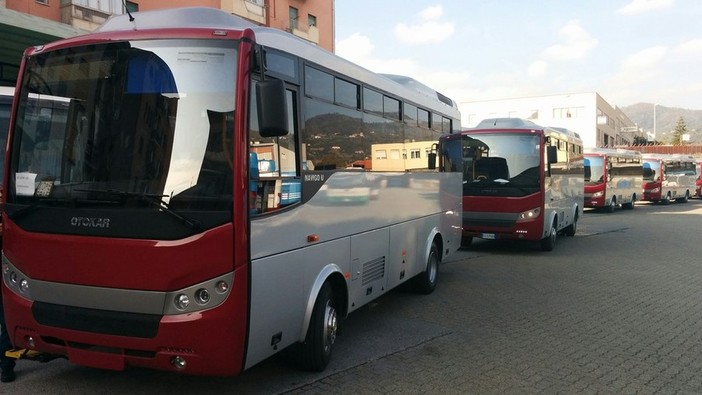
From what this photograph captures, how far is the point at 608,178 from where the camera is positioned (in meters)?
27.2

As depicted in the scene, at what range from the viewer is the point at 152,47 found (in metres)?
4.11

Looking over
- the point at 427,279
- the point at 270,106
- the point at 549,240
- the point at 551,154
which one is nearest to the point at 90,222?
the point at 270,106

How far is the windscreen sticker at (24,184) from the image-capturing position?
14.5 feet

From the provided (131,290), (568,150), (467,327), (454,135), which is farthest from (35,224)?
(568,150)

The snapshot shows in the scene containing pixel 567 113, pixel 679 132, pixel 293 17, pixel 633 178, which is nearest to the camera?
pixel 633 178

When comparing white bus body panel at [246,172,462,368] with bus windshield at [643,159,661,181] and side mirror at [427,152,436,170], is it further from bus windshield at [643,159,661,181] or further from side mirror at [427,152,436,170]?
bus windshield at [643,159,661,181]

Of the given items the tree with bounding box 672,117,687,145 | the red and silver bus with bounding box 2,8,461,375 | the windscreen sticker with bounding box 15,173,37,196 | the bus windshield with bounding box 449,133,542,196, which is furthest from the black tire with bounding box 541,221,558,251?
the tree with bounding box 672,117,687,145

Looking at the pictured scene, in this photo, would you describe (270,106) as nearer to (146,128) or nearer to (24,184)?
(146,128)

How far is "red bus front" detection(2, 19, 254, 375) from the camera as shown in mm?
3914

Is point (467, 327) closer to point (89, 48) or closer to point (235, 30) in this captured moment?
point (235, 30)

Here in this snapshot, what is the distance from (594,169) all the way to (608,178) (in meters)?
1.26

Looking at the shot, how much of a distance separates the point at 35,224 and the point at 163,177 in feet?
3.78

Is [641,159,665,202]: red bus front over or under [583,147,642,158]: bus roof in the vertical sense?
under

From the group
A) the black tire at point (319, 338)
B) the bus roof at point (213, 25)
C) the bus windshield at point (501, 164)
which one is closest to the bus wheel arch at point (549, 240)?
the bus windshield at point (501, 164)
